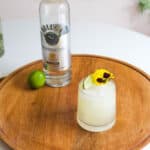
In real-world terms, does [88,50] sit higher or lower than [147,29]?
higher

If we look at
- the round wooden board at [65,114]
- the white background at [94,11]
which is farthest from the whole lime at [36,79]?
the white background at [94,11]

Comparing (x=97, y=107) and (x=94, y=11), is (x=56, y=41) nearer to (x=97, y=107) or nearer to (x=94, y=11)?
(x=97, y=107)

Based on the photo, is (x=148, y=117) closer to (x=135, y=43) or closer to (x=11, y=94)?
(x=11, y=94)

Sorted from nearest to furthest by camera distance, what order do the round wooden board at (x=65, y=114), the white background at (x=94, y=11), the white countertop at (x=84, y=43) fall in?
the round wooden board at (x=65, y=114) < the white countertop at (x=84, y=43) < the white background at (x=94, y=11)

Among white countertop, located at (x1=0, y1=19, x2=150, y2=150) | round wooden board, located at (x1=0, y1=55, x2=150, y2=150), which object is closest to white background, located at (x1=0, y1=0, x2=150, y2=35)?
white countertop, located at (x1=0, y1=19, x2=150, y2=150)

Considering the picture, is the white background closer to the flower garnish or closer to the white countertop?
the white countertop

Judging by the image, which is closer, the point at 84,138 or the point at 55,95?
the point at 84,138

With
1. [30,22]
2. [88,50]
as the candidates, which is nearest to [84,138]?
[88,50]

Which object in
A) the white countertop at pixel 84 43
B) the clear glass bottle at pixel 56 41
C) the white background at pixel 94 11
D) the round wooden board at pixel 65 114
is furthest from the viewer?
the white background at pixel 94 11

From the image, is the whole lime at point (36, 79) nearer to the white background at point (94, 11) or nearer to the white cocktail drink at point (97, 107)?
the white cocktail drink at point (97, 107)
